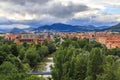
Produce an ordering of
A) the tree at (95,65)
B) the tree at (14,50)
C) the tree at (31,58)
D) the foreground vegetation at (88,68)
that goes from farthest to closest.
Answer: the tree at (14,50)
the tree at (31,58)
the tree at (95,65)
the foreground vegetation at (88,68)

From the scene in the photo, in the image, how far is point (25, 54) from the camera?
40.0 m

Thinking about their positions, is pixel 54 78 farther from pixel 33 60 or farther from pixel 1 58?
pixel 33 60

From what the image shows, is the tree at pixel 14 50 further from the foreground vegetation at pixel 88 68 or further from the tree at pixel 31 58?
the foreground vegetation at pixel 88 68

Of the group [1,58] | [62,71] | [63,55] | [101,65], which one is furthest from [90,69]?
[1,58]

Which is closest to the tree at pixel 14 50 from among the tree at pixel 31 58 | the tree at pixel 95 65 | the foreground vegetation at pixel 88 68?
the tree at pixel 31 58

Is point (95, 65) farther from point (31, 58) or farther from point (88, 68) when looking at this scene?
point (31, 58)

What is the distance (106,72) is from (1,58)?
1174cm

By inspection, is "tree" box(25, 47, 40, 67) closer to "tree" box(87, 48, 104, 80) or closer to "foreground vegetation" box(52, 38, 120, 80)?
"foreground vegetation" box(52, 38, 120, 80)

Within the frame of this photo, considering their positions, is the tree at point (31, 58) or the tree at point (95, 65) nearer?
the tree at point (95, 65)

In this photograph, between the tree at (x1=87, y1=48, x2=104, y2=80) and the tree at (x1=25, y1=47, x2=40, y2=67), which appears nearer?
the tree at (x1=87, y1=48, x2=104, y2=80)

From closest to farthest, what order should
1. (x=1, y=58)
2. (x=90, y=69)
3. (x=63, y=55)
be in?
(x=90, y=69)
(x=63, y=55)
(x=1, y=58)

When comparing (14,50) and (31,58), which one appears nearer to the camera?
(31,58)

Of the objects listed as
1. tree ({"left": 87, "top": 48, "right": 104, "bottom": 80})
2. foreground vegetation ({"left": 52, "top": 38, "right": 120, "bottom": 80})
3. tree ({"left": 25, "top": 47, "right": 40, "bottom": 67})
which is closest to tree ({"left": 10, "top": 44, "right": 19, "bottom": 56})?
tree ({"left": 25, "top": 47, "right": 40, "bottom": 67})

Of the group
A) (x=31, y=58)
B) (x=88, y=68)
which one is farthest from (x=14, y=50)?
(x=88, y=68)
